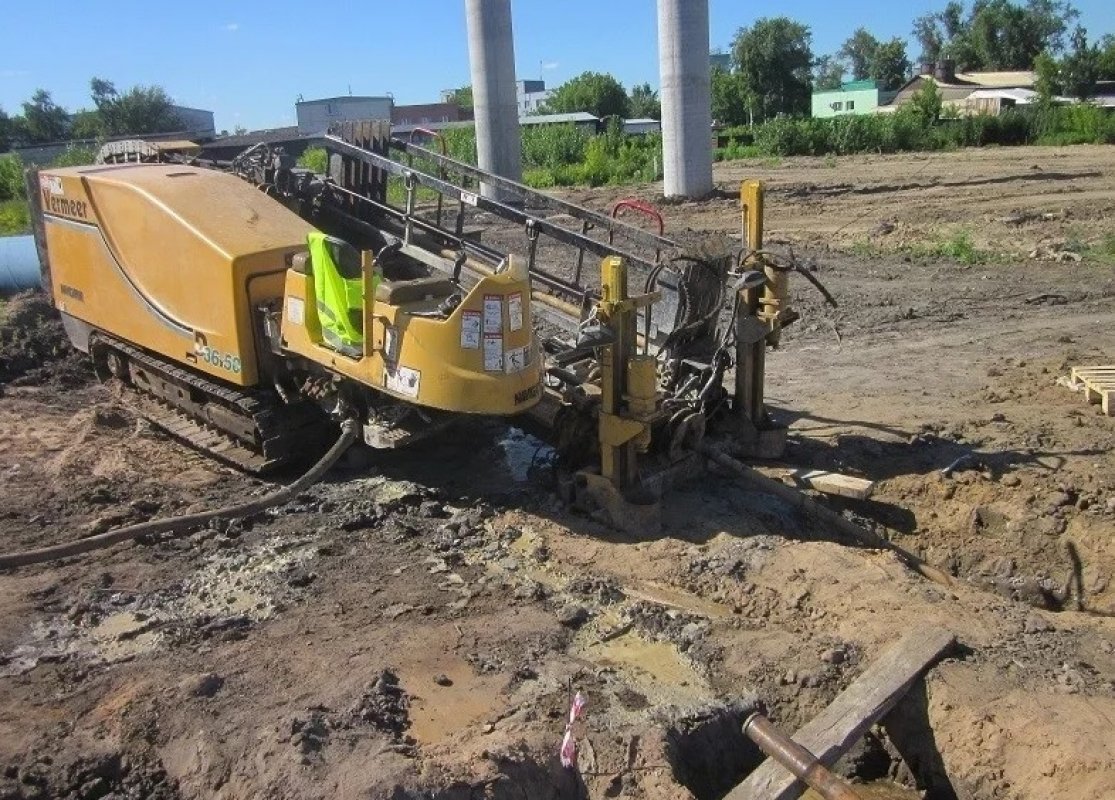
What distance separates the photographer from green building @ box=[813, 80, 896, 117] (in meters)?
68.9

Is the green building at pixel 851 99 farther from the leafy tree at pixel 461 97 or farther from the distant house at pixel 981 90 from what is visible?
the leafy tree at pixel 461 97

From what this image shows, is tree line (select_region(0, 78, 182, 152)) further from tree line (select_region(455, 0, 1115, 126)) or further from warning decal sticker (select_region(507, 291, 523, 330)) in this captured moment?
warning decal sticker (select_region(507, 291, 523, 330))

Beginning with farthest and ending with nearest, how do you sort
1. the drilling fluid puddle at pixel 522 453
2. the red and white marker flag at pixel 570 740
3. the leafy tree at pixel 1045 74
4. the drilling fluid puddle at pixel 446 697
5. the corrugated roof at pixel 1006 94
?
the corrugated roof at pixel 1006 94 → the leafy tree at pixel 1045 74 → the drilling fluid puddle at pixel 522 453 → the drilling fluid puddle at pixel 446 697 → the red and white marker flag at pixel 570 740

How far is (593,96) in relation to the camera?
71.4m

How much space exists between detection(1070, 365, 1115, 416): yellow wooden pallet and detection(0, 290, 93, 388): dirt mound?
9401 mm

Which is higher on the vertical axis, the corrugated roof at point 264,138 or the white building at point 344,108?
the white building at point 344,108

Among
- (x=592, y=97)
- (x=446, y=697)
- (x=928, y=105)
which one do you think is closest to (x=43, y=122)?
(x=592, y=97)

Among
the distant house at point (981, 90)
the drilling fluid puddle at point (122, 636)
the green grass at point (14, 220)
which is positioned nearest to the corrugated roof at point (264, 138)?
the drilling fluid puddle at point (122, 636)

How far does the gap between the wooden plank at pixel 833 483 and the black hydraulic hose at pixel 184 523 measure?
3027 millimetres

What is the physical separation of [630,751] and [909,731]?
139cm

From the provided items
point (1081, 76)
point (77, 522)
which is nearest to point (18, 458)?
point (77, 522)

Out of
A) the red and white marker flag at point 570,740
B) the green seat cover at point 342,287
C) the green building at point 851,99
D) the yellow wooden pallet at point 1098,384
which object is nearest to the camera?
the red and white marker flag at point 570,740

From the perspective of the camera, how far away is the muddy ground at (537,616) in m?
4.13

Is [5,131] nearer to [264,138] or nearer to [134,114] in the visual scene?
[134,114]
